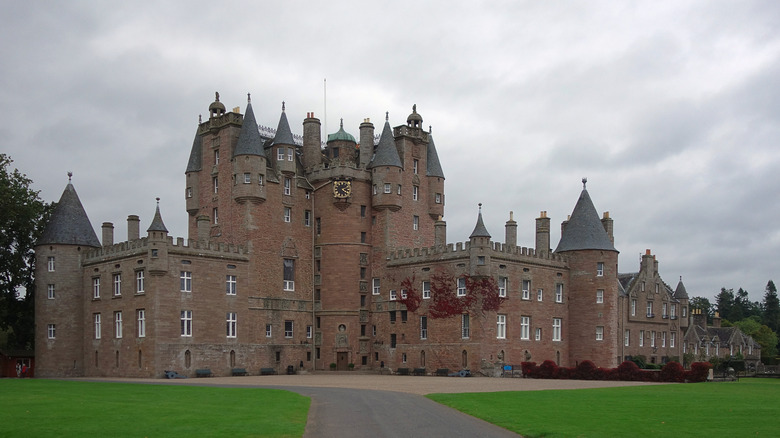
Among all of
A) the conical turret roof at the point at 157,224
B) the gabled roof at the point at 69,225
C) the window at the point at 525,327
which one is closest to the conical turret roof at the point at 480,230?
the window at the point at 525,327

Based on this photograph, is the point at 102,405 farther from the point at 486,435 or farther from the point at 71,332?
the point at 71,332

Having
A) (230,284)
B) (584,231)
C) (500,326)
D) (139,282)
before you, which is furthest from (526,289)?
(139,282)

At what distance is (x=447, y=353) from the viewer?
205ft

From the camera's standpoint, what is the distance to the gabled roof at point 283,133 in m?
67.1

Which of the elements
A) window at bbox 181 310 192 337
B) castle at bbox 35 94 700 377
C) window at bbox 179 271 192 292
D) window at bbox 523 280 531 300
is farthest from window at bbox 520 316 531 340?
window at bbox 179 271 192 292

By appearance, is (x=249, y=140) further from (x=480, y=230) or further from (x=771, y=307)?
(x=771, y=307)

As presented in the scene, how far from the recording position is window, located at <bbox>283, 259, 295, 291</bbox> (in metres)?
66.7

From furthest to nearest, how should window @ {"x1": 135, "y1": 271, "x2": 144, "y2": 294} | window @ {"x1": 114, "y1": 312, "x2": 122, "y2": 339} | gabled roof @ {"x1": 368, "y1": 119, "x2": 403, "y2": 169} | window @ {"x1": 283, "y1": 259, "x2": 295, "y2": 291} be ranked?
gabled roof @ {"x1": 368, "y1": 119, "x2": 403, "y2": 169} < window @ {"x1": 283, "y1": 259, "x2": 295, "y2": 291} < window @ {"x1": 114, "y1": 312, "x2": 122, "y2": 339} < window @ {"x1": 135, "y1": 271, "x2": 144, "y2": 294}

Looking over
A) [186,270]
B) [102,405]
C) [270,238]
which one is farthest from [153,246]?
[102,405]

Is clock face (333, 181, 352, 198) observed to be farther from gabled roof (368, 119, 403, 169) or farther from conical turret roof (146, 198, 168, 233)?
conical turret roof (146, 198, 168, 233)

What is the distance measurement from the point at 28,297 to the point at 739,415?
5947 centimetres

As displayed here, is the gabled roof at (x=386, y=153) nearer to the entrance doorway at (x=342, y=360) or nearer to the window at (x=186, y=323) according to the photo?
the entrance doorway at (x=342, y=360)

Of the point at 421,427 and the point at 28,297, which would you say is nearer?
the point at 421,427

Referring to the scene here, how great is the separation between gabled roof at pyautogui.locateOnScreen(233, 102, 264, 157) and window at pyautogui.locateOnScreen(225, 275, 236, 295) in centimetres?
973
